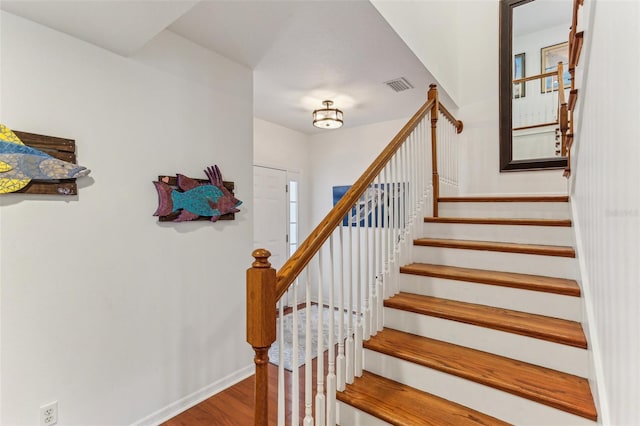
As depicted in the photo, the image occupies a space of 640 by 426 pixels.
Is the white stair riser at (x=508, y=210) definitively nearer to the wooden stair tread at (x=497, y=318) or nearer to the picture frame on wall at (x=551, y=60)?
the wooden stair tread at (x=497, y=318)

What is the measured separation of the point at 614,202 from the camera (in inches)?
35.6

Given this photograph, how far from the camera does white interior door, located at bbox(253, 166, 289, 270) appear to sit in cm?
412

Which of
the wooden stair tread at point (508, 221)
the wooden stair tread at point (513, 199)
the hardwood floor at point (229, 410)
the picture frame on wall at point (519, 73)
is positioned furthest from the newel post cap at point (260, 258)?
the picture frame on wall at point (519, 73)

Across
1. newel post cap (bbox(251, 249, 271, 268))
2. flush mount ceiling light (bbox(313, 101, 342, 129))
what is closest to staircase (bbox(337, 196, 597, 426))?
newel post cap (bbox(251, 249, 271, 268))

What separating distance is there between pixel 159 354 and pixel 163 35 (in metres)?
2.16

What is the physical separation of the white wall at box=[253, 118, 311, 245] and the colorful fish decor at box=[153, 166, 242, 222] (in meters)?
1.74

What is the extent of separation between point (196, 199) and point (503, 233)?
88.7 inches

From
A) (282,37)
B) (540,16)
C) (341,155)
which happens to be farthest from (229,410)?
(540,16)

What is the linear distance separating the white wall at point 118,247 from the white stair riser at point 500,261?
1547 mm

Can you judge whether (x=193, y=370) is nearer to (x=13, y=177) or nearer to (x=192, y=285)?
(x=192, y=285)

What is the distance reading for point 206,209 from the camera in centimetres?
231

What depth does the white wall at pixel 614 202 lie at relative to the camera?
72 cm

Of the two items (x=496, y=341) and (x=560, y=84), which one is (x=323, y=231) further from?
(x=560, y=84)

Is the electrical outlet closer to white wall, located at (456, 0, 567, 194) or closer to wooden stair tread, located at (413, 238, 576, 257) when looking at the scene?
wooden stair tread, located at (413, 238, 576, 257)
